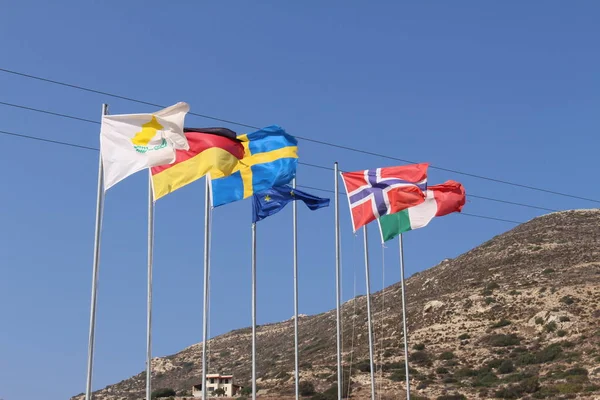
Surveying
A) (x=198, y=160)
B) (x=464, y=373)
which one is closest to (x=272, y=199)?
(x=198, y=160)

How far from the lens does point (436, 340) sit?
73750mm

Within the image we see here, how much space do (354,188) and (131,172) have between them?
35.9 feet

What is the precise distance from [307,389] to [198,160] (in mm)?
39204

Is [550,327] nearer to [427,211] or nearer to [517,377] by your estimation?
[517,377]

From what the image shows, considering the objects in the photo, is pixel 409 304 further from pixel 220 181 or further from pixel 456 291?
pixel 220 181

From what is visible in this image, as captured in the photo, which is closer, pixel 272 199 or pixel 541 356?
pixel 272 199

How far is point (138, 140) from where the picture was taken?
2464 centimetres

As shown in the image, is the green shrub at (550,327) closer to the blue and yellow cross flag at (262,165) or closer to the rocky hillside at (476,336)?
the rocky hillside at (476,336)

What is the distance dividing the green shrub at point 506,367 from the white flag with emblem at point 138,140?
43663 millimetres

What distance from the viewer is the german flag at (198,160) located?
1017 inches

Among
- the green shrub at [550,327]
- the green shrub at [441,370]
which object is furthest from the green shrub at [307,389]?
the green shrub at [550,327]

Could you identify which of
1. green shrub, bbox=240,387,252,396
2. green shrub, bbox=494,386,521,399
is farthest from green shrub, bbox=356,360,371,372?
green shrub, bbox=494,386,521,399

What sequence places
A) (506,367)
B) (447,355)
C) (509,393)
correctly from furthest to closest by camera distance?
(447,355), (506,367), (509,393)

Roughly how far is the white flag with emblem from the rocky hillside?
35472mm
